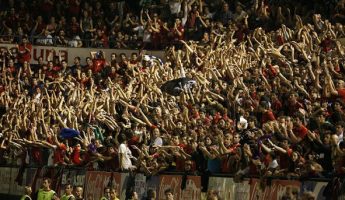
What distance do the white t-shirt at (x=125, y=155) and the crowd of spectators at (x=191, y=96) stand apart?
1.2 inches

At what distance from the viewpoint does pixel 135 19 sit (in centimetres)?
4041

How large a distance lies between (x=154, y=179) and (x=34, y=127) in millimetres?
7117

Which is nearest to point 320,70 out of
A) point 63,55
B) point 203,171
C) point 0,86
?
point 203,171

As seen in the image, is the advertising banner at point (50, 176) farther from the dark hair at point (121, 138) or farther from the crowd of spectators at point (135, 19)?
the crowd of spectators at point (135, 19)

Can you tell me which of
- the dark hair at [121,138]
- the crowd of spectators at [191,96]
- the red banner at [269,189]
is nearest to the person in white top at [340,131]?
the crowd of spectators at [191,96]

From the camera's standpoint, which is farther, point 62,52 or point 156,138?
point 62,52

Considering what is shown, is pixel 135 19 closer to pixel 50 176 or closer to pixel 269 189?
pixel 50 176

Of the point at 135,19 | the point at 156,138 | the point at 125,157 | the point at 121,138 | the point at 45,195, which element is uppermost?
the point at 135,19

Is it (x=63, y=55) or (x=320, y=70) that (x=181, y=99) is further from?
(x=63, y=55)

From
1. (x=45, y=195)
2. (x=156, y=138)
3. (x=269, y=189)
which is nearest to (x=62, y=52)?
(x=156, y=138)

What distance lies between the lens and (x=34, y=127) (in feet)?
97.8

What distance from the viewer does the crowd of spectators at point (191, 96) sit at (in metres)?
20.5

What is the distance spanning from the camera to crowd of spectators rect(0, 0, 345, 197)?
2045 cm

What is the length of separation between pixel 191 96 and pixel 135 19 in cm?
1337
